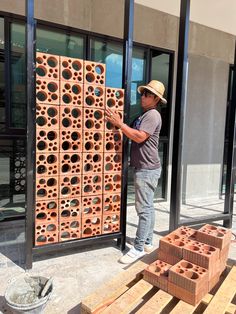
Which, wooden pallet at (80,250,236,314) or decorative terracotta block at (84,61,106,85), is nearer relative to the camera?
wooden pallet at (80,250,236,314)

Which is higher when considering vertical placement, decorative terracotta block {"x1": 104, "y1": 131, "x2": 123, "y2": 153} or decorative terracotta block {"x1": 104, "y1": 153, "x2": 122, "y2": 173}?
decorative terracotta block {"x1": 104, "y1": 131, "x2": 123, "y2": 153}

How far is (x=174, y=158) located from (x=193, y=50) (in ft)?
9.90

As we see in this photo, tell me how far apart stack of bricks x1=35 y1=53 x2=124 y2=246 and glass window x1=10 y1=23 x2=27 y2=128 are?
57.6 inches

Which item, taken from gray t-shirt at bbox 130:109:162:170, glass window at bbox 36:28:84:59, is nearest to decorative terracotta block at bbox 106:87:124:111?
gray t-shirt at bbox 130:109:162:170

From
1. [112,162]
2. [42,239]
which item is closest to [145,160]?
[112,162]

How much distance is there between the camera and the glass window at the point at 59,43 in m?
4.25

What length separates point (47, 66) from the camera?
2705mm

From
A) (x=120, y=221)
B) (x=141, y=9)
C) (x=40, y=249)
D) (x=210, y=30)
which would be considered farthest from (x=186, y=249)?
(x=210, y=30)

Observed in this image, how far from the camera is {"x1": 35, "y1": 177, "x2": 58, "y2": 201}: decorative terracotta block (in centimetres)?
280

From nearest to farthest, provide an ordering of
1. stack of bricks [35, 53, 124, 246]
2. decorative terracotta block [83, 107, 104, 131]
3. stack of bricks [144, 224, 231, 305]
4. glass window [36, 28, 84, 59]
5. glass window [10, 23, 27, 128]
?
stack of bricks [144, 224, 231, 305], stack of bricks [35, 53, 124, 246], decorative terracotta block [83, 107, 104, 131], glass window [10, 23, 27, 128], glass window [36, 28, 84, 59]

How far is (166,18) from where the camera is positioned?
5156 mm

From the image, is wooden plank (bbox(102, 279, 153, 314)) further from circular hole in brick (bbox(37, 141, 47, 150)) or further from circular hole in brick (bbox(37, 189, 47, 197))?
circular hole in brick (bbox(37, 141, 47, 150))

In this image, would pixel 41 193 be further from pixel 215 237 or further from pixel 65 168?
pixel 215 237

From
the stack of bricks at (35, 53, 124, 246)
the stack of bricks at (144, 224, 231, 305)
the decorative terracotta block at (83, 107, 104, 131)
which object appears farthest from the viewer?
the decorative terracotta block at (83, 107, 104, 131)
